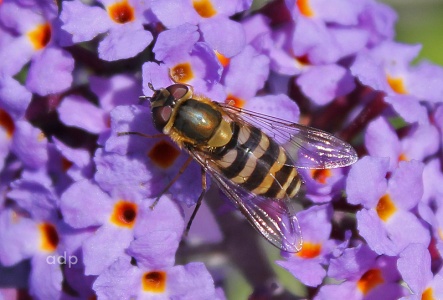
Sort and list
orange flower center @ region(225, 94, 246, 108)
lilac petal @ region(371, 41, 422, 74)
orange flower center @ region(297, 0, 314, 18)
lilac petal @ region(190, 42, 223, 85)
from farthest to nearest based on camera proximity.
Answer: lilac petal @ region(371, 41, 422, 74) < orange flower center @ region(297, 0, 314, 18) < orange flower center @ region(225, 94, 246, 108) < lilac petal @ region(190, 42, 223, 85)

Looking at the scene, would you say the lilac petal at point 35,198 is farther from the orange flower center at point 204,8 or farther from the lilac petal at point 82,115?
the orange flower center at point 204,8

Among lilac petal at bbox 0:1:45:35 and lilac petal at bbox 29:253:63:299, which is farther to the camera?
lilac petal at bbox 0:1:45:35

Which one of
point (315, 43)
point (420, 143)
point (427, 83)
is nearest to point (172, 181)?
point (315, 43)

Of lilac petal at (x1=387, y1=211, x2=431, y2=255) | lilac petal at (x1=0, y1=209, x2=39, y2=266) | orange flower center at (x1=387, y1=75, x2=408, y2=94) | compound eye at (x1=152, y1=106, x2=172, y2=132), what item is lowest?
lilac petal at (x1=0, y1=209, x2=39, y2=266)

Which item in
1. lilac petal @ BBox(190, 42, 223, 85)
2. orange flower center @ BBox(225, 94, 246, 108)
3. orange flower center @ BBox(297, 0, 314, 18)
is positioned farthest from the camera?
orange flower center @ BBox(297, 0, 314, 18)

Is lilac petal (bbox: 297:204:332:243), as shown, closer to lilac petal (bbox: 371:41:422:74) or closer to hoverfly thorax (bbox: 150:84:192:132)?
hoverfly thorax (bbox: 150:84:192:132)

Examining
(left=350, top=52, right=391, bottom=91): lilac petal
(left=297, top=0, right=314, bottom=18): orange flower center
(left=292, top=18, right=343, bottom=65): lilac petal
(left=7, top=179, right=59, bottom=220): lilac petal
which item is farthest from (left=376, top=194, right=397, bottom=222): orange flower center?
(left=7, top=179, right=59, bottom=220): lilac petal

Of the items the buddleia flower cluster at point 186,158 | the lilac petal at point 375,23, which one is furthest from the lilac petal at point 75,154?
the lilac petal at point 375,23

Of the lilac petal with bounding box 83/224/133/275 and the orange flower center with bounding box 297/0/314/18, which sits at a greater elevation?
the orange flower center with bounding box 297/0/314/18
